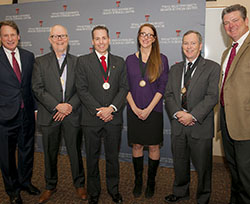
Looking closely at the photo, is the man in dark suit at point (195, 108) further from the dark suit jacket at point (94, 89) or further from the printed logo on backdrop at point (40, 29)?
the printed logo on backdrop at point (40, 29)

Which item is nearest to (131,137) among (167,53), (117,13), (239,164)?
(239,164)

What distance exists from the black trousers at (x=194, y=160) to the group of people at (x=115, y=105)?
0.01 metres

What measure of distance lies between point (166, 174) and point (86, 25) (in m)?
2.93

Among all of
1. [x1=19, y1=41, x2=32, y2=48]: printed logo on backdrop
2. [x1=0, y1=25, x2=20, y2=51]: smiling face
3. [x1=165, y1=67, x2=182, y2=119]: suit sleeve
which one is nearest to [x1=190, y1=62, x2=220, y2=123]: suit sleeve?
[x1=165, y1=67, x2=182, y2=119]: suit sleeve

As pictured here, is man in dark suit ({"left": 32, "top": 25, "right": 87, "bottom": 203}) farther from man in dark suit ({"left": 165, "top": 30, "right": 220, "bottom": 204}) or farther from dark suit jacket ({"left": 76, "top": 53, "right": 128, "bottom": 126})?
man in dark suit ({"left": 165, "top": 30, "right": 220, "bottom": 204})

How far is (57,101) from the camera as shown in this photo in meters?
2.54

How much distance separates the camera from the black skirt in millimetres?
2660

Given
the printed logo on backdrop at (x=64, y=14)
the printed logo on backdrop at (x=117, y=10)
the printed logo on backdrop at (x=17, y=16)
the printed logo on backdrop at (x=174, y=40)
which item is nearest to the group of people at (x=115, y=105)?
the printed logo on backdrop at (x=174, y=40)

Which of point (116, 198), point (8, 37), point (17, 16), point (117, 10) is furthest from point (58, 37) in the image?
point (17, 16)

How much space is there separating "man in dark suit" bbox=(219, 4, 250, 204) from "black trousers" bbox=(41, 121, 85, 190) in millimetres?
1709

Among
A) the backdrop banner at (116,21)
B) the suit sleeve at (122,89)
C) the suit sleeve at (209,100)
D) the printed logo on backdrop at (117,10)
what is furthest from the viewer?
the printed logo on backdrop at (117,10)

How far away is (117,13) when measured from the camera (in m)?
3.81

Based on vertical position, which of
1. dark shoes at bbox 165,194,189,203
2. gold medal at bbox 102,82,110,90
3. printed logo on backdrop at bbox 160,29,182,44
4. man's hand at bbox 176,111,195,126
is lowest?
dark shoes at bbox 165,194,189,203

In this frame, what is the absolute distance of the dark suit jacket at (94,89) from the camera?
2.46 metres
